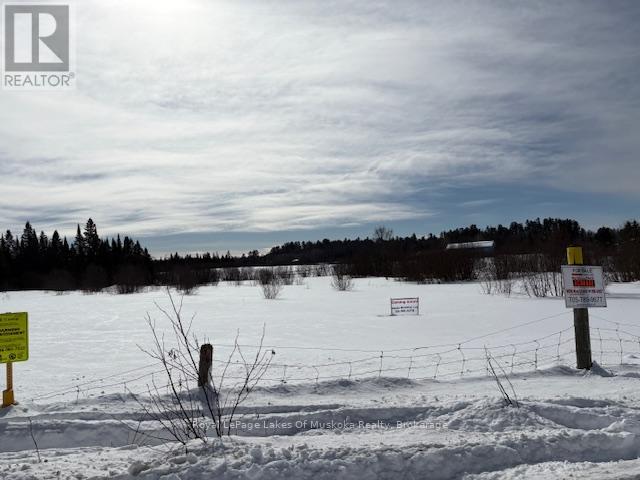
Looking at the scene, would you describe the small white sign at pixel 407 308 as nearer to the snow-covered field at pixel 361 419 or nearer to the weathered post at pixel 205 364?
the snow-covered field at pixel 361 419

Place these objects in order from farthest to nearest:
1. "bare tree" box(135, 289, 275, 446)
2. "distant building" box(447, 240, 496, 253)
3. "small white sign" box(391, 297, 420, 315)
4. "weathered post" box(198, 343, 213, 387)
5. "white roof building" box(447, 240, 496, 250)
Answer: "white roof building" box(447, 240, 496, 250)
"distant building" box(447, 240, 496, 253)
"small white sign" box(391, 297, 420, 315)
"weathered post" box(198, 343, 213, 387)
"bare tree" box(135, 289, 275, 446)

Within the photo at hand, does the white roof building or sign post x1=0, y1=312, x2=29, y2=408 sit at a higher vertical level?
the white roof building

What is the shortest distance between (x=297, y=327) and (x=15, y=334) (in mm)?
10368

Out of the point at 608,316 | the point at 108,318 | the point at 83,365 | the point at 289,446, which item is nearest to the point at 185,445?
the point at 289,446

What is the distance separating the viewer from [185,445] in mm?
4387

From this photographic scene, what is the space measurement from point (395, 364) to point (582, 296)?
11.2 feet

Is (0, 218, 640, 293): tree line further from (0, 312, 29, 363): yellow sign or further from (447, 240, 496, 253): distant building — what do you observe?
(0, 312, 29, 363): yellow sign

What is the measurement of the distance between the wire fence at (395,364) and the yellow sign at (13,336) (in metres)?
0.87

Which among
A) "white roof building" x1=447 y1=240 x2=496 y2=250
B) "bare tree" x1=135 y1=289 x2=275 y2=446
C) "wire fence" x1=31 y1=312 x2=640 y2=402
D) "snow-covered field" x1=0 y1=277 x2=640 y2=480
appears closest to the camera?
"snow-covered field" x1=0 y1=277 x2=640 y2=480

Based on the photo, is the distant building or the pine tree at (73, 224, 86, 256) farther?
the pine tree at (73, 224, 86, 256)

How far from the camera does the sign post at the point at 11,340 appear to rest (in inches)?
254

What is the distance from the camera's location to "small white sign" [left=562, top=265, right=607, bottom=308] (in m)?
7.49

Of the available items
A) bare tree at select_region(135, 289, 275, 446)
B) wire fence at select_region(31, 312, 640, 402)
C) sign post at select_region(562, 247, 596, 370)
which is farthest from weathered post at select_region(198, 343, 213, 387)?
sign post at select_region(562, 247, 596, 370)

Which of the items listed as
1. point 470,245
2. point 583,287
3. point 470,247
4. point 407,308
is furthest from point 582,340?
point 470,245
